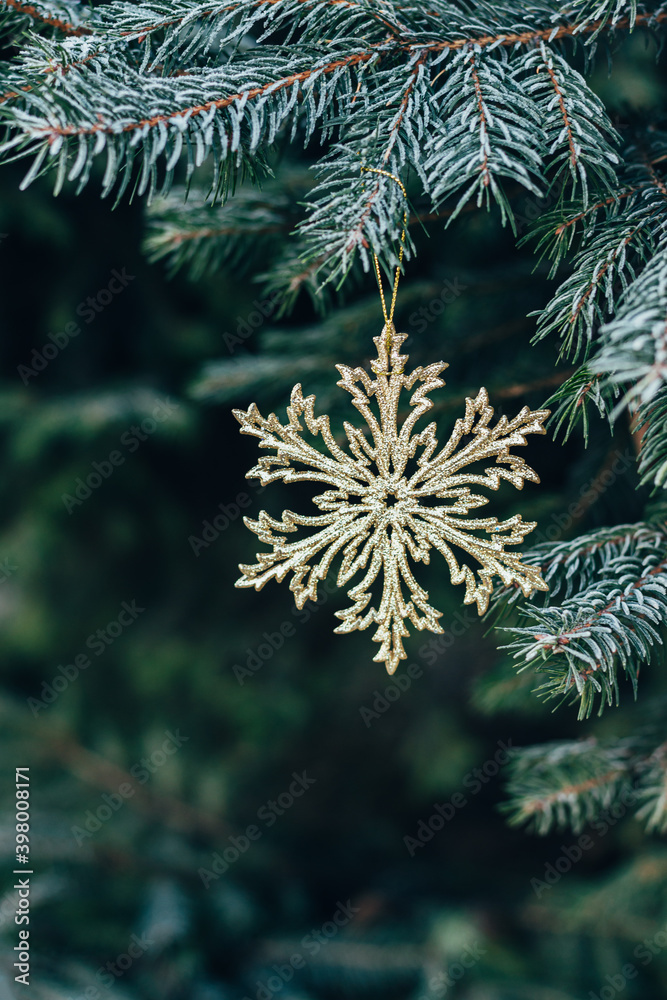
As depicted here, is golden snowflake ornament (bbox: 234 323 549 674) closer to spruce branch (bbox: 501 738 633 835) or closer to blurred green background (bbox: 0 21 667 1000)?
spruce branch (bbox: 501 738 633 835)

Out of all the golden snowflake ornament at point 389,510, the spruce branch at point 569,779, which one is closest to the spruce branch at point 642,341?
the golden snowflake ornament at point 389,510

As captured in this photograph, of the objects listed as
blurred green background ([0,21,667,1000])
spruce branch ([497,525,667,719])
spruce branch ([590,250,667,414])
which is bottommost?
blurred green background ([0,21,667,1000])

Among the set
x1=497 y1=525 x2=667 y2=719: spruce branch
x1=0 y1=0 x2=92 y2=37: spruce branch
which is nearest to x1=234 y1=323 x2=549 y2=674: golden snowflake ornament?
x1=497 y1=525 x2=667 y2=719: spruce branch

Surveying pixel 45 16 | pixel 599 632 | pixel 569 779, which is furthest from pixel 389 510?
pixel 45 16

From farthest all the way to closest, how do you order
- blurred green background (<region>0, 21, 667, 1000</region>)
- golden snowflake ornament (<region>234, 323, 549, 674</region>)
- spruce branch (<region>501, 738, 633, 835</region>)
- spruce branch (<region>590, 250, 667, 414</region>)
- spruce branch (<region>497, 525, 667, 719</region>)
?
blurred green background (<region>0, 21, 667, 1000</region>) → spruce branch (<region>501, 738, 633, 835</region>) → golden snowflake ornament (<region>234, 323, 549, 674</region>) → spruce branch (<region>497, 525, 667, 719</region>) → spruce branch (<region>590, 250, 667, 414</region>)

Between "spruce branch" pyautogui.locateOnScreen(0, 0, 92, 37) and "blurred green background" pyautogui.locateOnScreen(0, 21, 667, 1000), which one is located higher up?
"spruce branch" pyautogui.locateOnScreen(0, 0, 92, 37)

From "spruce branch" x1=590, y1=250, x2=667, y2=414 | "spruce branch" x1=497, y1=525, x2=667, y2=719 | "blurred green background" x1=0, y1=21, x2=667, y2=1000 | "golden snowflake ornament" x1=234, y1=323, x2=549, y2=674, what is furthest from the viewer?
"blurred green background" x1=0, y1=21, x2=667, y2=1000

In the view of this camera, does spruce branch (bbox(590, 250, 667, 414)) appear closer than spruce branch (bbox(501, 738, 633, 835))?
Yes

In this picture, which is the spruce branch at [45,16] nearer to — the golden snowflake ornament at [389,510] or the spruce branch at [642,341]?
the golden snowflake ornament at [389,510]
